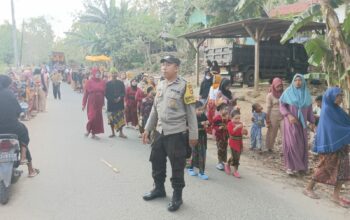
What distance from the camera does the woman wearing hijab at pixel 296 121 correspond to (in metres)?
7.03

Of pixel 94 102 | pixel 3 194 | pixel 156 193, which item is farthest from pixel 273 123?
pixel 3 194

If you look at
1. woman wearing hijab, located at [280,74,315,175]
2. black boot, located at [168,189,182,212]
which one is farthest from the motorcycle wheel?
woman wearing hijab, located at [280,74,315,175]

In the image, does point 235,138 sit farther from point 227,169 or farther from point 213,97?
point 213,97

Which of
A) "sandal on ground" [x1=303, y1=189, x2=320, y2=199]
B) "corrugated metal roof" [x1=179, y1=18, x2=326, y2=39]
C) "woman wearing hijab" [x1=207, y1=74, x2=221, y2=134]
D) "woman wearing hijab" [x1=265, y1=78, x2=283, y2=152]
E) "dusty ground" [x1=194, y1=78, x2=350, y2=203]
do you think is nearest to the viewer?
"sandal on ground" [x1=303, y1=189, x2=320, y2=199]

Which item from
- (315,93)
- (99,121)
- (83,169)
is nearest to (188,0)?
(315,93)

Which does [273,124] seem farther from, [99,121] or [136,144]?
[99,121]

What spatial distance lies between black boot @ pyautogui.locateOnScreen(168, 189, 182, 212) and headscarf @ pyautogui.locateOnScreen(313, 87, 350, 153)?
6.67 feet

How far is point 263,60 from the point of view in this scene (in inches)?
762

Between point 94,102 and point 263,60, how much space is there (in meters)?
10.6

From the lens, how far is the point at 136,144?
9.96 metres

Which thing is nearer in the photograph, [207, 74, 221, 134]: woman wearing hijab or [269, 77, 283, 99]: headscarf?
[269, 77, 283, 99]: headscarf

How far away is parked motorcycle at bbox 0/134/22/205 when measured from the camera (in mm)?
5629

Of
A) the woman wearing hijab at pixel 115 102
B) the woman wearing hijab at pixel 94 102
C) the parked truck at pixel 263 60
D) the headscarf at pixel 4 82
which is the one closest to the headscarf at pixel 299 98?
the headscarf at pixel 4 82

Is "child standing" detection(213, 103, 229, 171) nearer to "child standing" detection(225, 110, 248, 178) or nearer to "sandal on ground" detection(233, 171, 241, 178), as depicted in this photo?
"child standing" detection(225, 110, 248, 178)
